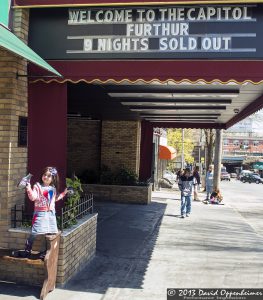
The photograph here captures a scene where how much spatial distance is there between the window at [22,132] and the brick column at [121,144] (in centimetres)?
1092

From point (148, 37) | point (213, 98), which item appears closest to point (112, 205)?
point (213, 98)

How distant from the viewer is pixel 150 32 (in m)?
6.48

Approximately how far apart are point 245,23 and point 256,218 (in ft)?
34.1

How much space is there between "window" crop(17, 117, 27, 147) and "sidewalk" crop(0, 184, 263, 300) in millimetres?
2131

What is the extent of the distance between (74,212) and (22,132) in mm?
1558

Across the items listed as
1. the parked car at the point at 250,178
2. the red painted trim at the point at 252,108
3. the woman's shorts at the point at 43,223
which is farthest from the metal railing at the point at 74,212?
the parked car at the point at 250,178

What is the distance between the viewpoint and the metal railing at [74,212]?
21.4ft

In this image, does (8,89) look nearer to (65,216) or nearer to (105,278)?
(65,216)

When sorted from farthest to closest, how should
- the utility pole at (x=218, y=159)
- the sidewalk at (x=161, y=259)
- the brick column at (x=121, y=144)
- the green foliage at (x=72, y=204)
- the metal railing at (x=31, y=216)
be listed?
the utility pole at (x=218, y=159), the brick column at (x=121, y=144), the green foliage at (x=72, y=204), the metal railing at (x=31, y=216), the sidewalk at (x=161, y=259)

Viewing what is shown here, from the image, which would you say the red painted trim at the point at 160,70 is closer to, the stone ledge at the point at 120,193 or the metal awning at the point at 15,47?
the metal awning at the point at 15,47

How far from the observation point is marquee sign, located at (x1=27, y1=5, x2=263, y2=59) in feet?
20.6

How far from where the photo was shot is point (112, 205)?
15.4 metres

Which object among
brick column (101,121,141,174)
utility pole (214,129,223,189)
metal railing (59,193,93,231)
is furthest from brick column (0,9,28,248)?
utility pole (214,129,223,189)

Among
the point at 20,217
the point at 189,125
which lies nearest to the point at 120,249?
the point at 20,217
